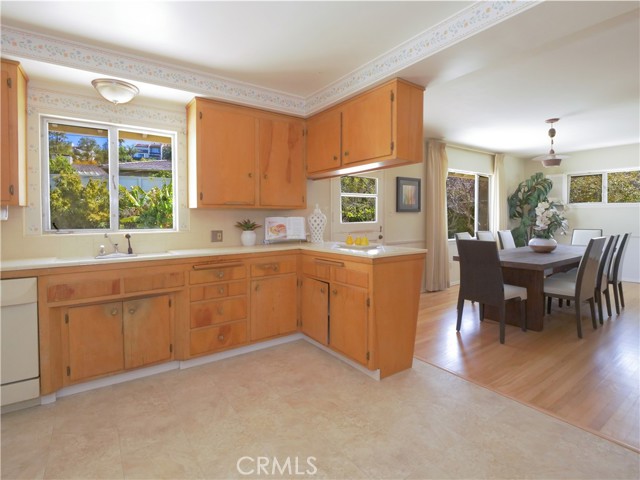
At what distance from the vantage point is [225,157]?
3.16 m

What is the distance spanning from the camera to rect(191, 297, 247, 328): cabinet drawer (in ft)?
9.04

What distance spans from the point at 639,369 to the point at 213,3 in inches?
160

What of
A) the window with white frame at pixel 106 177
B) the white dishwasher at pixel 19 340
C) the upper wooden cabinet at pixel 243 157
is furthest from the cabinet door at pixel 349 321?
the white dishwasher at pixel 19 340

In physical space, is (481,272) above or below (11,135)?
below

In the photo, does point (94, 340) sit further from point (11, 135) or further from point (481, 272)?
point (481, 272)

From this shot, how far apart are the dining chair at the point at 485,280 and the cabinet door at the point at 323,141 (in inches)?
63.6

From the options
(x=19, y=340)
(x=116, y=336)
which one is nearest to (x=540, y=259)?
(x=116, y=336)

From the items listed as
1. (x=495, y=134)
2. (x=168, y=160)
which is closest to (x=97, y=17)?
(x=168, y=160)

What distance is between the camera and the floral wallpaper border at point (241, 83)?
203 cm

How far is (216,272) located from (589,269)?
12.3 ft

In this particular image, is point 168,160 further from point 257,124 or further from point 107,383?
point 107,383

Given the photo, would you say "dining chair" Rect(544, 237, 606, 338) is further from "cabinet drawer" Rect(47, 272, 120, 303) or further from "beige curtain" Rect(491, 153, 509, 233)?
"cabinet drawer" Rect(47, 272, 120, 303)

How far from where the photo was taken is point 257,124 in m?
3.32

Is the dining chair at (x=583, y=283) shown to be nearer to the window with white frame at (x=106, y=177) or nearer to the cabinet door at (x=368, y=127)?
the cabinet door at (x=368, y=127)
